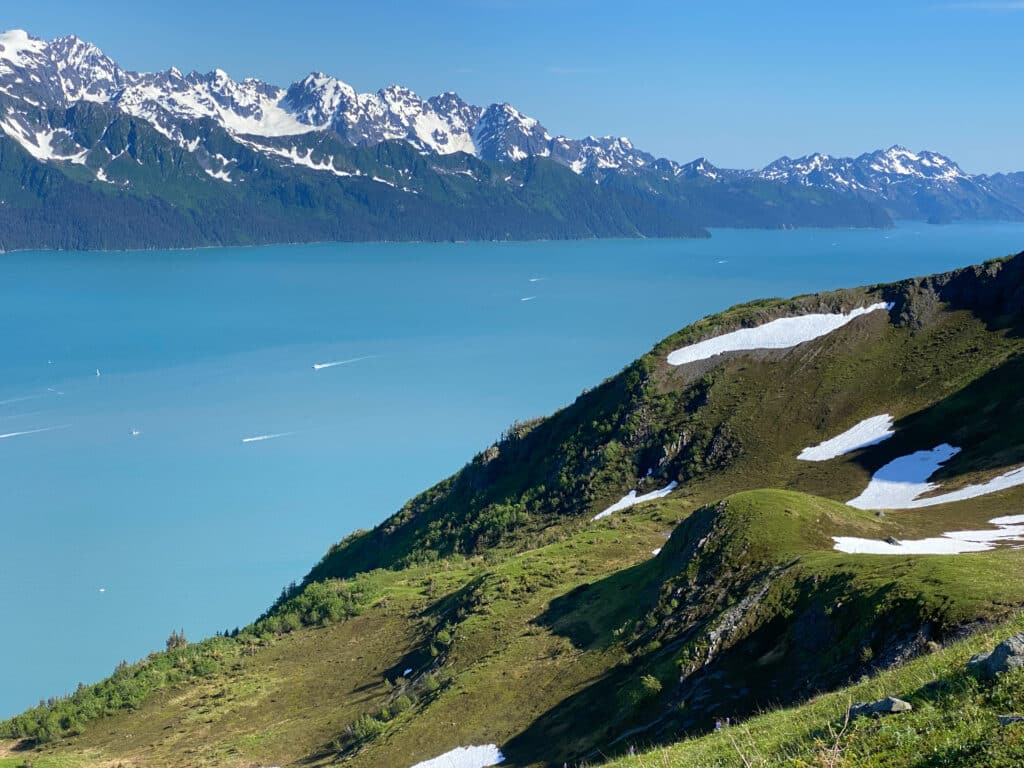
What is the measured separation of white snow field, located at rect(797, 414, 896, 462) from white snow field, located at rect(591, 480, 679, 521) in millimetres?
8933

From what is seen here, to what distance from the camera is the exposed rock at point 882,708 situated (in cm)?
1462

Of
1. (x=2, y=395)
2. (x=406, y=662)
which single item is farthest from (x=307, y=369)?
(x=406, y=662)

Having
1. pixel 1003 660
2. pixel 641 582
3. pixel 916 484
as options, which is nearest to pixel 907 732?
pixel 1003 660

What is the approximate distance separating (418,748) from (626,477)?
3676 cm

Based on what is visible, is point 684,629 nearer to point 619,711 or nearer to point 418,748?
point 619,711

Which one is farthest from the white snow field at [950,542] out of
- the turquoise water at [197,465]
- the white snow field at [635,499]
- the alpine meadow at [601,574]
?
the turquoise water at [197,465]

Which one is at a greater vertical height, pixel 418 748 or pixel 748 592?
pixel 748 592

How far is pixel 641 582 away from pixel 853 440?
88.7 ft

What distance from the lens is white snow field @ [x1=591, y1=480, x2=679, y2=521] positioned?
64.9m

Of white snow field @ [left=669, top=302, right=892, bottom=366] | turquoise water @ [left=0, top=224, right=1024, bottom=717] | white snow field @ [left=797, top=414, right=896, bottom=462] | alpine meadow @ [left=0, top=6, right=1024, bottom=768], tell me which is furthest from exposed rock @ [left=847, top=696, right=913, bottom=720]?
turquoise water @ [left=0, top=224, right=1024, bottom=717]

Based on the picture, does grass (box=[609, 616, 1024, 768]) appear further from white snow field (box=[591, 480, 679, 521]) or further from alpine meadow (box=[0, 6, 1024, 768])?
white snow field (box=[591, 480, 679, 521])

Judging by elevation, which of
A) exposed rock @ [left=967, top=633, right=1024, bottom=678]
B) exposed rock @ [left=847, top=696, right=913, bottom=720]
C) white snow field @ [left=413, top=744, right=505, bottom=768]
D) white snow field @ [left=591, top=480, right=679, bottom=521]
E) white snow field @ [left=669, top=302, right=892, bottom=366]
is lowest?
white snow field @ [left=413, top=744, right=505, bottom=768]

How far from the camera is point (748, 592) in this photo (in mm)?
31844

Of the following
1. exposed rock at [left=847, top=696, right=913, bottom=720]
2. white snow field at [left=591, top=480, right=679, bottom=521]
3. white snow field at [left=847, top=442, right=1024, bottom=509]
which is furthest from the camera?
white snow field at [left=591, top=480, right=679, bottom=521]
